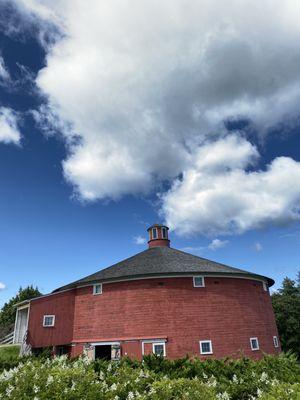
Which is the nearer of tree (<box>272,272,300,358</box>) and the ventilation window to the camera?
the ventilation window

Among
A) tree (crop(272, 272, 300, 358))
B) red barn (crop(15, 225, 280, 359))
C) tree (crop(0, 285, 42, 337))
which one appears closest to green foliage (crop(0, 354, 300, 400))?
red barn (crop(15, 225, 280, 359))

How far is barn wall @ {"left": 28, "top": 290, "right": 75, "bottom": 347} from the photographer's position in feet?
89.0

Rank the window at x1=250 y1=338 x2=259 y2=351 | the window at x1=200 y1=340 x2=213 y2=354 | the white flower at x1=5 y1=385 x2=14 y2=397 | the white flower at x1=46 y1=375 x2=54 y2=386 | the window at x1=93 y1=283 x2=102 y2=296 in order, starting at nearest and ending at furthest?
the white flower at x1=5 y1=385 x2=14 y2=397 < the white flower at x1=46 y1=375 x2=54 y2=386 < the window at x1=200 y1=340 x2=213 y2=354 < the window at x1=250 y1=338 x2=259 y2=351 < the window at x1=93 y1=283 x2=102 y2=296

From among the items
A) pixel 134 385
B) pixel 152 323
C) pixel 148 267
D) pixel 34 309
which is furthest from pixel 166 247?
pixel 134 385

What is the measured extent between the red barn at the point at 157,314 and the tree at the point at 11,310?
87.3ft

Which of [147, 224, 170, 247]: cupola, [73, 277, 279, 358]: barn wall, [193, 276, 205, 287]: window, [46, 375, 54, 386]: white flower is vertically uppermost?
[147, 224, 170, 247]: cupola

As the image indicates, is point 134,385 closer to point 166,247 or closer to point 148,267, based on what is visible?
point 148,267

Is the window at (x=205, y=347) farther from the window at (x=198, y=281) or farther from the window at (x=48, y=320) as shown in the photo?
the window at (x=48, y=320)

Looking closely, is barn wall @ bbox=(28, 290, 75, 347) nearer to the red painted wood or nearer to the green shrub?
the red painted wood

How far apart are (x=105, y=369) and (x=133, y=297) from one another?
1850 centimetres

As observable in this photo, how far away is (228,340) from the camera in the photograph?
85.6 ft

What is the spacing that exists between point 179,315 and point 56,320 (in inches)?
421

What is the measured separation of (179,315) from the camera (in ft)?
85.5

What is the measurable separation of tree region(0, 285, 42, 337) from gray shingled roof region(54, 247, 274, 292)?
27997 millimetres
